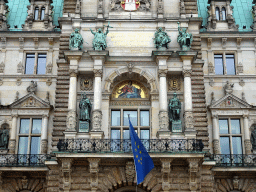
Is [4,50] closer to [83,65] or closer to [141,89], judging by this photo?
[83,65]

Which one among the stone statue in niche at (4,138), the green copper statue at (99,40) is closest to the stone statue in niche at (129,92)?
the green copper statue at (99,40)

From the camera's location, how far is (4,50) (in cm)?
2578

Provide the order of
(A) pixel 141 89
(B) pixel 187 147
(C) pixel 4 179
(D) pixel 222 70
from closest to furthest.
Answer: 1. (B) pixel 187 147
2. (C) pixel 4 179
3. (A) pixel 141 89
4. (D) pixel 222 70

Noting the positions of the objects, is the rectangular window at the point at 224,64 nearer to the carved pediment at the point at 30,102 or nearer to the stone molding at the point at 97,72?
the stone molding at the point at 97,72

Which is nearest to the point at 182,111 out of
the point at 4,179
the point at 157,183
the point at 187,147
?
the point at 187,147

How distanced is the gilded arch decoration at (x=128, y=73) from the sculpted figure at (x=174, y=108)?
1.34 meters

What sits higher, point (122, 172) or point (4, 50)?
point (4, 50)

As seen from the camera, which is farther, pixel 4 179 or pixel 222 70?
pixel 222 70

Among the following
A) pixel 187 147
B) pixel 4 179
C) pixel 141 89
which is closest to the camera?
pixel 187 147

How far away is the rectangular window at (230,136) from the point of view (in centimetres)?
2350

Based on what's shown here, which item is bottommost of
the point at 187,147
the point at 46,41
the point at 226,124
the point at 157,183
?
the point at 157,183

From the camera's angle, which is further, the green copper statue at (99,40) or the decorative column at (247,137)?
the green copper statue at (99,40)

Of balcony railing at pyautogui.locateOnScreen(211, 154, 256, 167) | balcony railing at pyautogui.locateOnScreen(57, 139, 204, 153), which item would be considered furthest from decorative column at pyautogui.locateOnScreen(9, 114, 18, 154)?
balcony railing at pyautogui.locateOnScreen(211, 154, 256, 167)

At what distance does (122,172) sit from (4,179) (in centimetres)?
677
